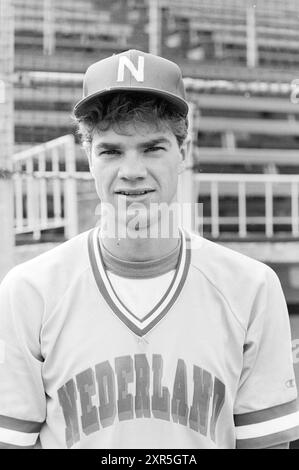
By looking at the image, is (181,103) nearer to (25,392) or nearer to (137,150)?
(137,150)

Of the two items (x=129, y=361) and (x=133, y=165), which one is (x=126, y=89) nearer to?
(x=133, y=165)

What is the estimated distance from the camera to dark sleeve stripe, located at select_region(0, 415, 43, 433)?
75 centimetres

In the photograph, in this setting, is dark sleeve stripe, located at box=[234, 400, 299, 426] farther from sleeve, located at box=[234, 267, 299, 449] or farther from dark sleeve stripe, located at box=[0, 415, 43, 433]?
dark sleeve stripe, located at box=[0, 415, 43, 433]

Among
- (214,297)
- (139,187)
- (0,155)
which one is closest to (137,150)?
(139,187)

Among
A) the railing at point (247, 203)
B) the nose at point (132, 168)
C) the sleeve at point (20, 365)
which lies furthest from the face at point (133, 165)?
the railing at point (247, 203)

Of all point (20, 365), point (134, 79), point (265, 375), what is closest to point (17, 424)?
point (20, 365)

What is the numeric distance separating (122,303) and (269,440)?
23 centimetres

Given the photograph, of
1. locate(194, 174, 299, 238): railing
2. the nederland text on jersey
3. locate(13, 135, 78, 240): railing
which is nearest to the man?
the nederland text on jersey

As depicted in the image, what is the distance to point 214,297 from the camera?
0.78 m

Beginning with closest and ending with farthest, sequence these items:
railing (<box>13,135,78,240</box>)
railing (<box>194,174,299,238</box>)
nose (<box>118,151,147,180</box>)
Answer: nose (<box>118,151,147,180</box>)
railing (<box>13,135,78,240</box>)
railing (<box>194,174,299,238</box>)

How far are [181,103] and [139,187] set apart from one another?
106 mm

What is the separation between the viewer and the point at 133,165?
2.40 ft

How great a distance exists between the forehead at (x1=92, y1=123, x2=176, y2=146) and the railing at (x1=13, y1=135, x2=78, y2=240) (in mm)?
814

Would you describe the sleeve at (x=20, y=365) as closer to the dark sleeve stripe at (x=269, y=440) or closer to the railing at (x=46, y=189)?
the dark sleeve stripe at (x=269, y=440)
